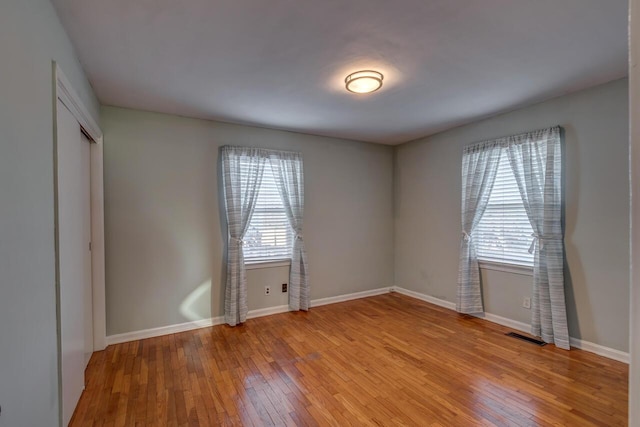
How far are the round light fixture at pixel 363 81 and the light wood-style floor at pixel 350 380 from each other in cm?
239

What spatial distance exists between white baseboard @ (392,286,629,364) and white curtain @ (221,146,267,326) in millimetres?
2546

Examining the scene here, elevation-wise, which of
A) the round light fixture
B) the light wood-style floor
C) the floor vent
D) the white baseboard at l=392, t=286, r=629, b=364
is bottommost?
the light wood-style floor

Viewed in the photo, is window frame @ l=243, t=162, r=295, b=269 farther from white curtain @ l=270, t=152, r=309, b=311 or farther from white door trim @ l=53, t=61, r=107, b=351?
white door trim @ l=53, t=61, r=107, b=351

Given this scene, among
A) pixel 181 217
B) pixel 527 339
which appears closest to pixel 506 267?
pixel 527 339

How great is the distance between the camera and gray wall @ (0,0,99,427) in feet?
3.87

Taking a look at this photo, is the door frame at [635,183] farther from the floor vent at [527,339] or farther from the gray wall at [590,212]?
the floor vent at [527,339]

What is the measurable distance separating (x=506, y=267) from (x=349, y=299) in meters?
2.14

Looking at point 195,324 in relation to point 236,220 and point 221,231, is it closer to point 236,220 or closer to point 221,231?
point 221,231

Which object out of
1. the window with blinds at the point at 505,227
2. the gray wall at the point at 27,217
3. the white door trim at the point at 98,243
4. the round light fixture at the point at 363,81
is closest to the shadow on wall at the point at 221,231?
the white door trim at the point at 98,243

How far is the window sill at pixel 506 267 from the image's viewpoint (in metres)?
3.36

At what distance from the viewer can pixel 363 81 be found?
100 inches

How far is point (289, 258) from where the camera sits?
4.21m

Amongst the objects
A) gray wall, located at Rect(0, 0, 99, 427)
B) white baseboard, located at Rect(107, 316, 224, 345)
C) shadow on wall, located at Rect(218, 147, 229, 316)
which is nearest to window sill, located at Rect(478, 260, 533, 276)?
shadow on wall, located at Rect(218, 147, 229, 316)

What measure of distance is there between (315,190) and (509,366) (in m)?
2.93
